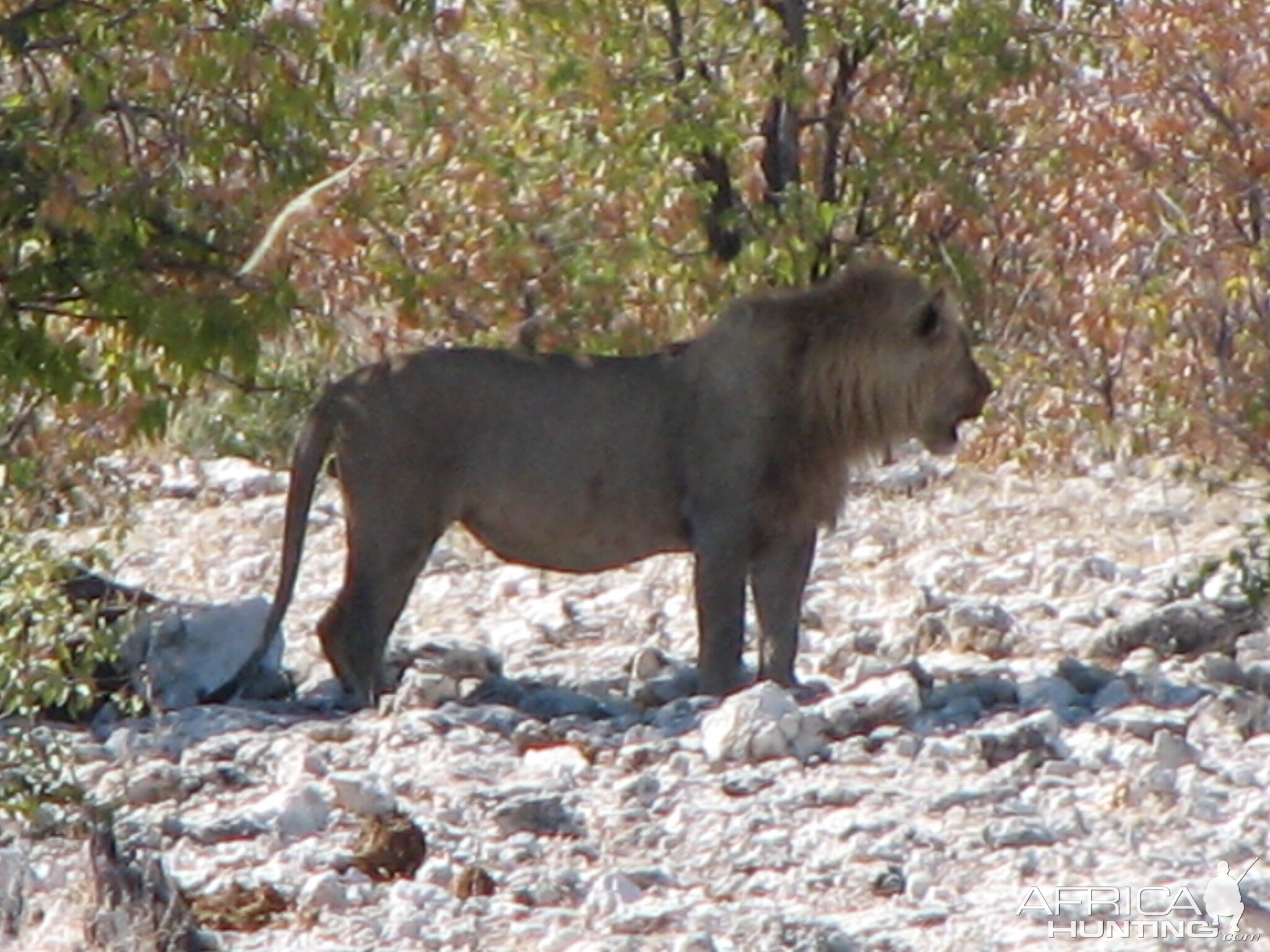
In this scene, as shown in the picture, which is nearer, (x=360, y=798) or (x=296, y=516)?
(x=360, y=798)

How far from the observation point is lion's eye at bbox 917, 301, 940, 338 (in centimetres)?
1080

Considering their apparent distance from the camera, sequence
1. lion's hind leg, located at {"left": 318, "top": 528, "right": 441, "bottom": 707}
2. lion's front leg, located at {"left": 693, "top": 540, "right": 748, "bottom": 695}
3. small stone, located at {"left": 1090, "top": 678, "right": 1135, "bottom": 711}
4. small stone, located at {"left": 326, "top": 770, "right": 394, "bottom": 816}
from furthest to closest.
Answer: lion's hind leg, located at {"left": 318, "top": 528, "right": 441, "bottom": 707}, lion's front leg, located at {"left": 693, "top": 540, "right": 748, "bottom": 695}, small stone, located at {"left": 1090, "top": 678, "right": 1135, "bottom": 711}, small stone, located at {"left": 326, "top": 770, "right": 394, "bottom": 816}

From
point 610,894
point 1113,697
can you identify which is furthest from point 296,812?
point 1113,697

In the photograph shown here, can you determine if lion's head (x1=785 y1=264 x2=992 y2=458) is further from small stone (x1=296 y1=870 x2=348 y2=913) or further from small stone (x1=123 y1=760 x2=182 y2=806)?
small stone (x1=296 y1=870 x2=348 y2=913)

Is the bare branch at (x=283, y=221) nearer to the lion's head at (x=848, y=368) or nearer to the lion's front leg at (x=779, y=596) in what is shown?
the lion's head at (x=848, y=368)

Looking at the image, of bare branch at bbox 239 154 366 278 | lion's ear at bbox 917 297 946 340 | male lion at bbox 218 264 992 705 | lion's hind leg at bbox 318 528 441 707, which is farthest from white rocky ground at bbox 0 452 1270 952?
bare branch at bbox 239 154 366 278

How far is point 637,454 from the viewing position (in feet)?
35.1

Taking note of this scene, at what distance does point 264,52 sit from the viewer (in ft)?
26.5

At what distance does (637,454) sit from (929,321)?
1.17 metres

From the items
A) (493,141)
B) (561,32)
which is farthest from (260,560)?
(561,32)

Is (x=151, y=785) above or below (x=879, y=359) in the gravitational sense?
below

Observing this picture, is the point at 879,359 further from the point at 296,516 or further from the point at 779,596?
the point at 296,516

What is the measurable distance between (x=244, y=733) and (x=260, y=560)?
3886 mm

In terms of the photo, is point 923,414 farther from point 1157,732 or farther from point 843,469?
point 1157,732
